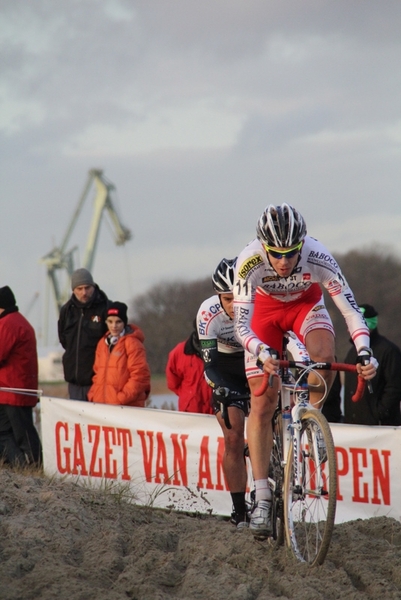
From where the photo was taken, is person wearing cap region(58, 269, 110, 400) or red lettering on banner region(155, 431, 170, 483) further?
person wearing cap region(58, 269, 110, 400)

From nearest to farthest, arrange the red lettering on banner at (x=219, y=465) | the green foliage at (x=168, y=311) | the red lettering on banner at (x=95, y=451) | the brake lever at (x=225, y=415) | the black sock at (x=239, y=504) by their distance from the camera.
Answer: the brake lever at (x=225, y=415)
the black sock at (x=239, y=504)
the red lettering on banner at (x=219, y=465)
the red lettering on banner at (x=95, y=451)
the green foliage at (x=168, y=311)

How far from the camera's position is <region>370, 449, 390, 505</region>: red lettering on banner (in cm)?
791

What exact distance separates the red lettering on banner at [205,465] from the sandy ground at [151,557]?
79.6 inches

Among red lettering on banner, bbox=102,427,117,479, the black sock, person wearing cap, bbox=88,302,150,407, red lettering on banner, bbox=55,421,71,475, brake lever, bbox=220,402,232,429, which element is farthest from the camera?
person wearing cap, bbox=88,302,150,407

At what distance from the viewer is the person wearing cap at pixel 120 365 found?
999cm

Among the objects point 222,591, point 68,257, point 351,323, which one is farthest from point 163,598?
point 68,257

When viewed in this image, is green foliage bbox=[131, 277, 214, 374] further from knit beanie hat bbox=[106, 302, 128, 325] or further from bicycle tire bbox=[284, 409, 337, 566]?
bicycle tire bbox=[284, 409, 337, 566]

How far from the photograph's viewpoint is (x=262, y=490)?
6.28m

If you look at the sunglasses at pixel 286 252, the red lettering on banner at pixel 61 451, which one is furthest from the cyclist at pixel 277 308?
the red lettering on banner at pixel 61 451

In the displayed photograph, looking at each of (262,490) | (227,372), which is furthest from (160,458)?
(262,490)

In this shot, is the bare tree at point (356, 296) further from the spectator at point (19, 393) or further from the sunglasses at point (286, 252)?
the sunglasses at point (286, 252)

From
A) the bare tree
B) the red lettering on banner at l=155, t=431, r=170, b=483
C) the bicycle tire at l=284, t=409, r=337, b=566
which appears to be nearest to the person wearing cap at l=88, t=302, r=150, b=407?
the red lettering on banner at l=155, t=431, r=170, b=483

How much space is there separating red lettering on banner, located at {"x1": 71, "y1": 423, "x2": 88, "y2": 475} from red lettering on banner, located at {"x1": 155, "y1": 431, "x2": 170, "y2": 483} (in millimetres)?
907

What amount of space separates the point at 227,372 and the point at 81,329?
3.15m
